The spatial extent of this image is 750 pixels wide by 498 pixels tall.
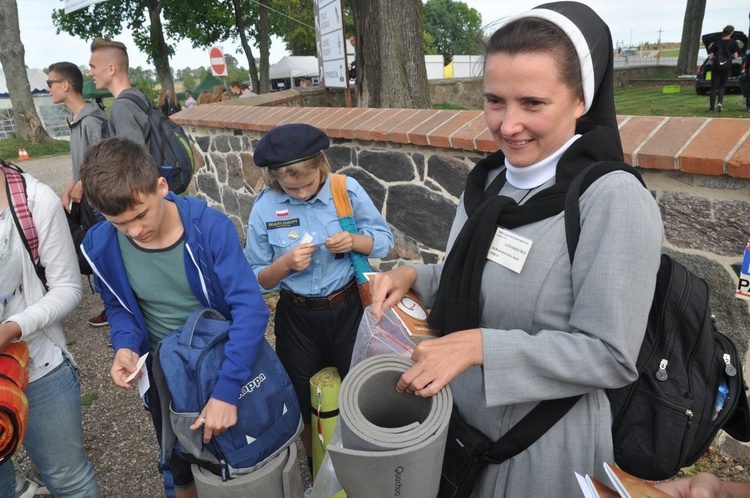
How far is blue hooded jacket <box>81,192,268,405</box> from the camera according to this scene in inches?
72.5

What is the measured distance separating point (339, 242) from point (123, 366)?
1.00 meters

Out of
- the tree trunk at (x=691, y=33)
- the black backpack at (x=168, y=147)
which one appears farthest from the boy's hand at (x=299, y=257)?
the tree trunk at (x=691, y=33)

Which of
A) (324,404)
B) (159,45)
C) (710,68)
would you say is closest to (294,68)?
(159,45)

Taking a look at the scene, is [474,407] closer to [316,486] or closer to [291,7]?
[316,486]

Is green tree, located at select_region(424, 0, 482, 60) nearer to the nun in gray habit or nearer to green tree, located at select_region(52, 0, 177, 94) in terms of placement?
green tree, located at select_region(52, 0, 177, 94)

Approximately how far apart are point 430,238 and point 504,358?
104 inches

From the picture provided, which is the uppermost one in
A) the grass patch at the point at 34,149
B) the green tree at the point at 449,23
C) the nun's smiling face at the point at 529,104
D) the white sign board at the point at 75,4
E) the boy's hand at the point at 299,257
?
the green tree at the point at 449,23

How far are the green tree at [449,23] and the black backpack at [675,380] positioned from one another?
79735 millimetres

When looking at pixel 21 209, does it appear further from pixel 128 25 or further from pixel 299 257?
A: pixel 128 25

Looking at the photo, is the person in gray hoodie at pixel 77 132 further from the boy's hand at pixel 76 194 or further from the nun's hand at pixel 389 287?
the nun's hand at pixel 389 287

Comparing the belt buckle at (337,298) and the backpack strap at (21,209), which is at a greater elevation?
the backpack strap at (21,209)

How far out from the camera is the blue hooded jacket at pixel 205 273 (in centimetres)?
184

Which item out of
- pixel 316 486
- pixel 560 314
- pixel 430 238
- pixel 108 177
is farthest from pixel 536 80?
pixel 430 238

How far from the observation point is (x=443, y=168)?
3.32 metres
